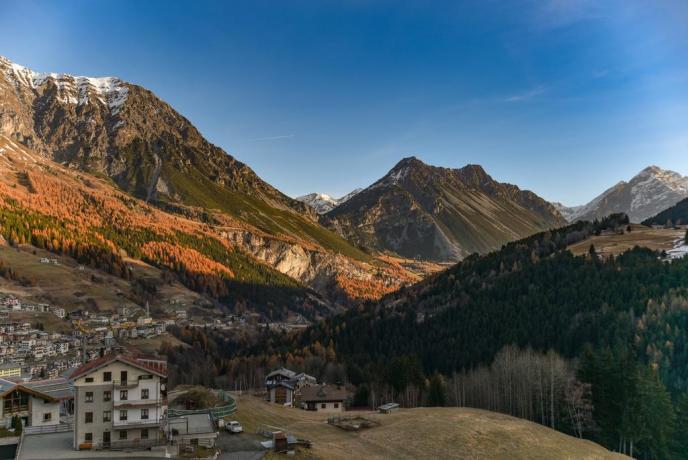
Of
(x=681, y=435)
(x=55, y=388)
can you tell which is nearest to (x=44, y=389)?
(x=55, y=388)

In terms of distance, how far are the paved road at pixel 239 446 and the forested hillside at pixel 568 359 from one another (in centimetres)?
6336

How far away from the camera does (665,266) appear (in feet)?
550

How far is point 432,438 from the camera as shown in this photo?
80250mm

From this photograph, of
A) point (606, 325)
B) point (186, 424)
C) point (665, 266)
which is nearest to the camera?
point (186, 424)

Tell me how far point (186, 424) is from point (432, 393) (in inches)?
2683

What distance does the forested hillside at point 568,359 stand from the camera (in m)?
96.2

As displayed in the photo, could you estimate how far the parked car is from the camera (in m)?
72.8

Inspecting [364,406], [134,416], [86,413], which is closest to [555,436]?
[364,406]

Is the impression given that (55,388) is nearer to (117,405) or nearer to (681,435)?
(117,405)

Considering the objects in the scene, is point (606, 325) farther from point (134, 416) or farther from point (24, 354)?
point (24, 354)

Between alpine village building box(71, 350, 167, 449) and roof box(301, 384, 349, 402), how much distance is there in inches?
2384

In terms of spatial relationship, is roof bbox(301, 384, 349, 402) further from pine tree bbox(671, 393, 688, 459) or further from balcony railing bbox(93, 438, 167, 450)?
pine tree bbox(671, 393, 688, 459)

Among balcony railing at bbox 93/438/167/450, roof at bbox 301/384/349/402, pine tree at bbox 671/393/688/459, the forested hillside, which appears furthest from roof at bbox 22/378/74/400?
pine tree at bbox 671/393/688/459

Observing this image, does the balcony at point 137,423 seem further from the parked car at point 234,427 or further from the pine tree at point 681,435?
the pine tree at point 681,435
